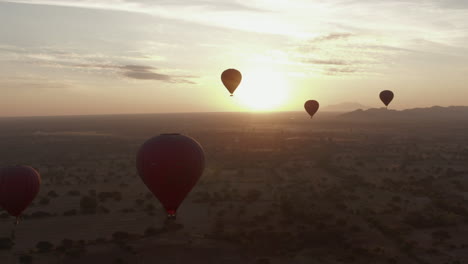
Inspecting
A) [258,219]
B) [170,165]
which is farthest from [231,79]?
[170,165]

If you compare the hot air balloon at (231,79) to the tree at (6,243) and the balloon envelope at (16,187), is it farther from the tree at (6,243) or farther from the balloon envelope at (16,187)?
the tree at (6,243)

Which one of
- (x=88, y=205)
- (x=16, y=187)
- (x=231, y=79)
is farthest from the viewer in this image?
(x=231, y=79)

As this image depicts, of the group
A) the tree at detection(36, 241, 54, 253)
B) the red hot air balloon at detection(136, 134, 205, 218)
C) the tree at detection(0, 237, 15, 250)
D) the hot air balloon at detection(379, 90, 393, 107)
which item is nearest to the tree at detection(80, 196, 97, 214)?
the tree at detection(0, 237, 15, 250)

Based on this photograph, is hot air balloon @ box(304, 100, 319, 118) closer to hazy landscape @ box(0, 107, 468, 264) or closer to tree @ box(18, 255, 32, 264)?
hazy landscape @ box(0, 107, 468, 264)

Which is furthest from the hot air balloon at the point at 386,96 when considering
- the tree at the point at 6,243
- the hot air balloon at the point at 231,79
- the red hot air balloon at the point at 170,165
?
the tree at the point at 6,243

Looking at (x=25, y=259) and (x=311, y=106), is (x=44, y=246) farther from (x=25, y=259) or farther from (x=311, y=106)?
(x=311, y=106)
